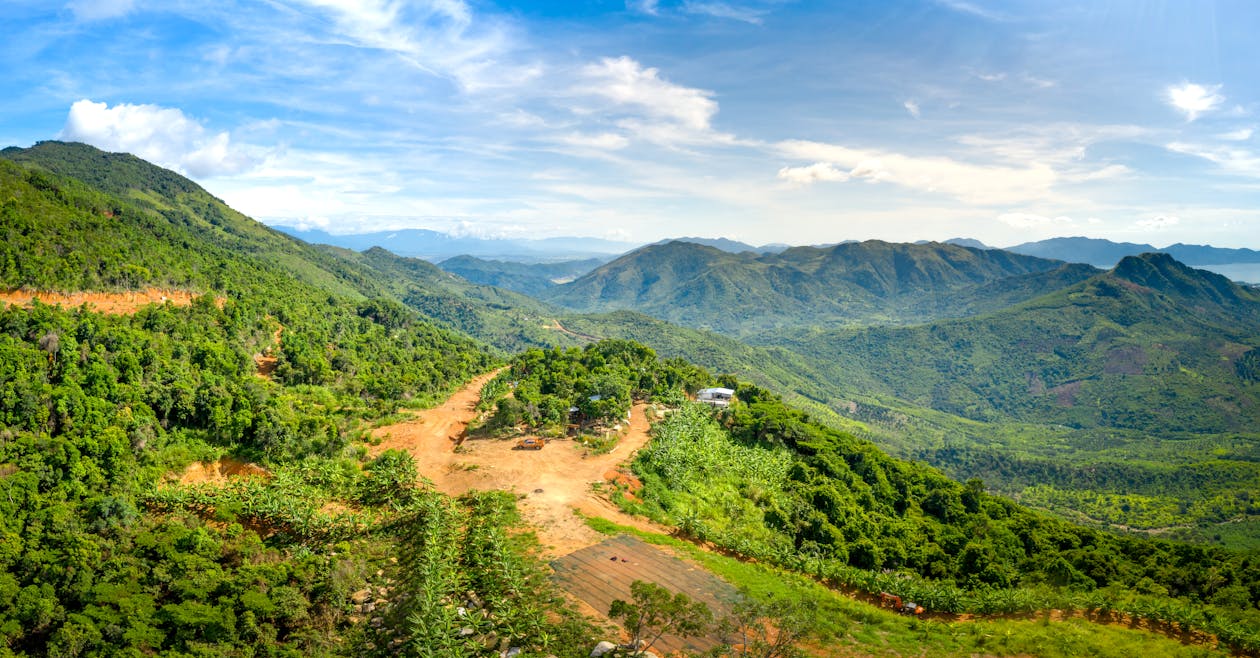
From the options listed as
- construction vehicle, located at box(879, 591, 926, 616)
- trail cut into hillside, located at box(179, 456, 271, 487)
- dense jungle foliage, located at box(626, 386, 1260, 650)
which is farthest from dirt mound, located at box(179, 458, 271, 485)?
construction vehicle, located at box(879, 591, 926, 616)

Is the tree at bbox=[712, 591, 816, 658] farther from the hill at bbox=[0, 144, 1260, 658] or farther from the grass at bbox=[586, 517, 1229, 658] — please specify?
the hill at bbox=[0, 144, 1260, 658]

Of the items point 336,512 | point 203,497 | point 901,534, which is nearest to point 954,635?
point 901,534

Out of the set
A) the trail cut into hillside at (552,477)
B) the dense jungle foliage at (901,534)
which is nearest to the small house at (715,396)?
the dense jungle foliage at (901,534)

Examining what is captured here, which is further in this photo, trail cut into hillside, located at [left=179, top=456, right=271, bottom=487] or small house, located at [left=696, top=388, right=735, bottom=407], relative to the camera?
small house, located at [left=696, top=388, right=735, bottom=407]

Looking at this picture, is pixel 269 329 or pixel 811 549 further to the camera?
pixel 269 329

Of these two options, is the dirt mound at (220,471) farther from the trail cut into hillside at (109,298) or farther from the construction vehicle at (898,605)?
the construction vehicle at (898,605)

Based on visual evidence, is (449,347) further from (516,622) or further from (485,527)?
(516,622)

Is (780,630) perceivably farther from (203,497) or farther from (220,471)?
(220,471)

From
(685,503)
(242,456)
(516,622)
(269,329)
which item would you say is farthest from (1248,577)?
(269,329)
